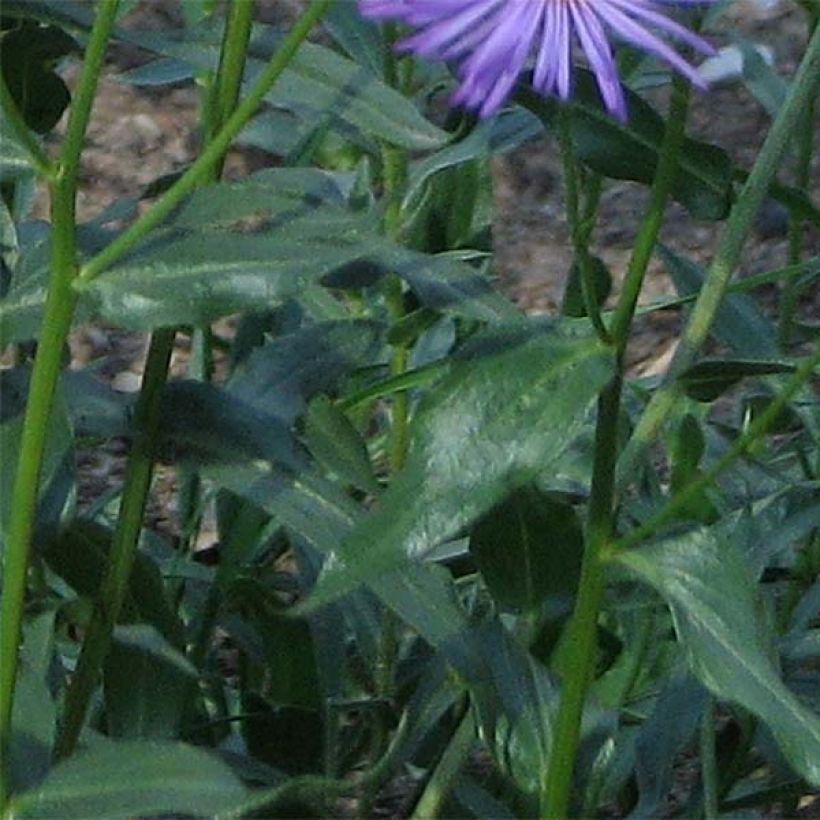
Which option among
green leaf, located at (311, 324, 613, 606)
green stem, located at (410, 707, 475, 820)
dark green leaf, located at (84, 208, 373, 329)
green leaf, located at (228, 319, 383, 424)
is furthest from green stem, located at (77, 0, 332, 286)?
green stem, located at (410, 707, 475, 820)

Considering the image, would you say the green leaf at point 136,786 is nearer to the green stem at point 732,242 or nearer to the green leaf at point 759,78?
the green stem at point 732,242

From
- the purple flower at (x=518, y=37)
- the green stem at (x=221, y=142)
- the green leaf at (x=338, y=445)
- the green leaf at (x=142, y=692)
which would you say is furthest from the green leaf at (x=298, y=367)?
the purple flower at (x=518, y=37)

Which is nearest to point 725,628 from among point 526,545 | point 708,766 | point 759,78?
point 526,545

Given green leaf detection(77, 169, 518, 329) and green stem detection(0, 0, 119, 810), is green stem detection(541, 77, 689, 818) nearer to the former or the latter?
green leaf detection(77, 169, 518, 329)

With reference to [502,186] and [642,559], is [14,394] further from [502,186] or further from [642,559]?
[502,186]

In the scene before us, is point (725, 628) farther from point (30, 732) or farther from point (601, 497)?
point (30, 732)

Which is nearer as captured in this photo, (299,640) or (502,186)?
(299,640)

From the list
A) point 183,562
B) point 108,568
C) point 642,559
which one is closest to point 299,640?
point 183,562
